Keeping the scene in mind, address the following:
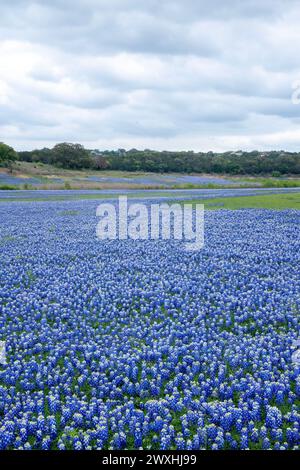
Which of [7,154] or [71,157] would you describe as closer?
[7,154]

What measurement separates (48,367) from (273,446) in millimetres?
3782

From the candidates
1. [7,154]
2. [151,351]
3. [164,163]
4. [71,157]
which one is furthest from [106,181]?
[151,351]

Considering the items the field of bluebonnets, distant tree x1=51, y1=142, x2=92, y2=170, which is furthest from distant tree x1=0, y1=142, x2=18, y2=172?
the field of bluebonnets

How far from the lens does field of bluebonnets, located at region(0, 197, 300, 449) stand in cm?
590

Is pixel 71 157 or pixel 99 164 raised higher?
pixel 71 157

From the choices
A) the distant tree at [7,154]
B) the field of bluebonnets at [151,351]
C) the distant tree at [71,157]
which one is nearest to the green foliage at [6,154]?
the distant tree at [7,154]

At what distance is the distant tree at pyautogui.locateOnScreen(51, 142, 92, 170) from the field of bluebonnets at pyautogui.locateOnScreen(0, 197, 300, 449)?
85552 mm

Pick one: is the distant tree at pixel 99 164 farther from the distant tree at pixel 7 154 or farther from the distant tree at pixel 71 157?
the distant tree at pixel 7 154

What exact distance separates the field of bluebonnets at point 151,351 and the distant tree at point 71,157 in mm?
85552

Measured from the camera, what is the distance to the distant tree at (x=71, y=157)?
3905 inches

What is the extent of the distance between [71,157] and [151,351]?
314 feet

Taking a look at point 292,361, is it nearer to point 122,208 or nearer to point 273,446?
point 273,446

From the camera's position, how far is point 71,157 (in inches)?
3939

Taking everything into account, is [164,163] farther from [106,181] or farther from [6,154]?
[6,154]
